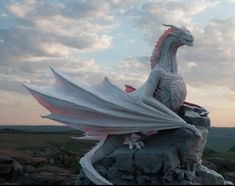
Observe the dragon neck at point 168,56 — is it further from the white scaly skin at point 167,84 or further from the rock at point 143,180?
the rock at point 143,180

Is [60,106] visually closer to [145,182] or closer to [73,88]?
[73,88]

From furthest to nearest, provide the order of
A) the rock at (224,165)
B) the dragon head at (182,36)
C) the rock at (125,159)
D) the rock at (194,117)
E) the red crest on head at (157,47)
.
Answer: the rock at (224,165), the red crest on head at (157,47), the dragon head at (182,36), the rock at (194,117), the rock at (125,159)

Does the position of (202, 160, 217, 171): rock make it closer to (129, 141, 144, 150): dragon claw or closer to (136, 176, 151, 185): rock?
(129, 141, 144, 150): dragon claw

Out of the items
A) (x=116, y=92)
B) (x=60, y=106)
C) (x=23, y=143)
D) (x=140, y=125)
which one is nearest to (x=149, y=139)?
(x=140, y=125)

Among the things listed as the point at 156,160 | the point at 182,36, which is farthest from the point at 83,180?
the point at 182,36

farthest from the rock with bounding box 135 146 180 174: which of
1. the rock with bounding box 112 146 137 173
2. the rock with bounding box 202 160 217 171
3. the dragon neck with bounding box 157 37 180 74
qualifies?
the rock with bounding box 202 160 217 171

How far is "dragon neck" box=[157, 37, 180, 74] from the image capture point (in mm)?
10695

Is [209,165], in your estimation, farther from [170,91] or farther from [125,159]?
[125,159]

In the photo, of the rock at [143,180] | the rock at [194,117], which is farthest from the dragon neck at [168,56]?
the rock at [143,180]

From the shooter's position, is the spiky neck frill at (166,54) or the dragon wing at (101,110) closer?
the dragon wing at (101,110)

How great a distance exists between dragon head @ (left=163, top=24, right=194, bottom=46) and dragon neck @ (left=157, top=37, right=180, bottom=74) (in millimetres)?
113

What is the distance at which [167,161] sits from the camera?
9750mm

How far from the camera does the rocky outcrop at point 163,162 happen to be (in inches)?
386

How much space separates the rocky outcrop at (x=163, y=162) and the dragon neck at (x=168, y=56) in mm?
1086
